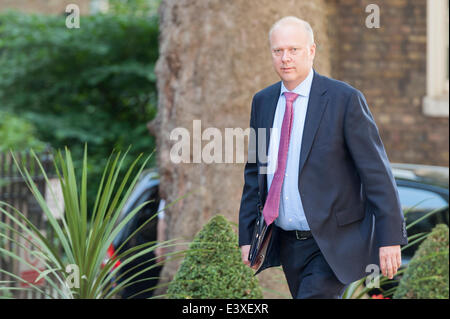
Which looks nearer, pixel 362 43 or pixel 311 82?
pixel 311 82

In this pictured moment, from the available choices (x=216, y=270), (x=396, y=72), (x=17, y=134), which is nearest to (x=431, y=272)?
(x=216, y=270)

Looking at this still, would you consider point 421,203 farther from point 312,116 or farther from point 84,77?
point 84,77

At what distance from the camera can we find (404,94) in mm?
9602

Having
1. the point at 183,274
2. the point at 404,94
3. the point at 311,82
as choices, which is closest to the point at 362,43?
the point at 404,94

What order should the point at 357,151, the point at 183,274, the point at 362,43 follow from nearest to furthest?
1. the point at 357,151
2. the point at 183,274
3. the point at 362,43

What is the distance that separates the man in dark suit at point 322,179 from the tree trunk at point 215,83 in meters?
2.29

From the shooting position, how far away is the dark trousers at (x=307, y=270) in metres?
3.17

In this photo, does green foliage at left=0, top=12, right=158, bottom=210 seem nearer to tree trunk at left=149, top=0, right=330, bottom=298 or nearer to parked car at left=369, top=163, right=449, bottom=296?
tree trunk at left=149, top=0, right=330, bottom=298

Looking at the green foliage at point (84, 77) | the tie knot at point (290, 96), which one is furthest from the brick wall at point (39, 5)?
the tie knot at point (290, 96)

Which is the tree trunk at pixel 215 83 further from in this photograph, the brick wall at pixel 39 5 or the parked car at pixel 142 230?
the brick wall at pixel 39 5

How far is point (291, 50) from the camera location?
10.0 ft

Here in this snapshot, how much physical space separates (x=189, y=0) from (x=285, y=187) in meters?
3.03
